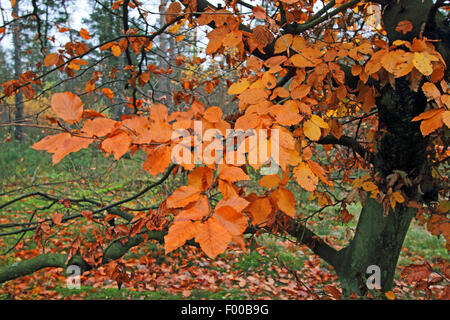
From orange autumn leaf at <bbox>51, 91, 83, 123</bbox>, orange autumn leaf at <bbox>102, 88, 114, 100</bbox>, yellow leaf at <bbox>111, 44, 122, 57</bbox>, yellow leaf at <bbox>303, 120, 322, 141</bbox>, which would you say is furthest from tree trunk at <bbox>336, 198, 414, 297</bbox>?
orange autumn leaf at <bbox>102, 88, 114, 100</bbox>

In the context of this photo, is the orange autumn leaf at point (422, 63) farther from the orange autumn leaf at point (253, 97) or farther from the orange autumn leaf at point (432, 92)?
the orange autumn leaf at point (253, 97)

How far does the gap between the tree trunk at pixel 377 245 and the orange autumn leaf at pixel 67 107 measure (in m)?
1.77

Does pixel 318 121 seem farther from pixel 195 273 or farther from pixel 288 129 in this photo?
pixel 195 273

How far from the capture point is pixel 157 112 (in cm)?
78

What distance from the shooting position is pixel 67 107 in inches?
27.2

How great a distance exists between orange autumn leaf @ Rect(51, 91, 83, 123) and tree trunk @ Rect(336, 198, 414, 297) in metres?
1.77

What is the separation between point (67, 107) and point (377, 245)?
6.07 ft

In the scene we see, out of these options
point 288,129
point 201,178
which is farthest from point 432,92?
point 201,178

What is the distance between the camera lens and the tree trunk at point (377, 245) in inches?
68.9

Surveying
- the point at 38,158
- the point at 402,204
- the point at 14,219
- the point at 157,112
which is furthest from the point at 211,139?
the point at 38,158

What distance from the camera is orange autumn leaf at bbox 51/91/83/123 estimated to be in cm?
67

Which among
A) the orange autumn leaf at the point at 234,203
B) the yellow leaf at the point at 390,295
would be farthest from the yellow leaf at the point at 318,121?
the yellow leaf at the point at 390,295

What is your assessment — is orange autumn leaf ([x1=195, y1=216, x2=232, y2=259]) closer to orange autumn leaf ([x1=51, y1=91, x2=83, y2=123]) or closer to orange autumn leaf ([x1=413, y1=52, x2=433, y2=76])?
orange autumn leaf ([x1=51, y1=91, x2=83, y2=123])
